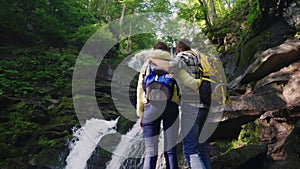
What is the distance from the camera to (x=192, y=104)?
8.57 feet

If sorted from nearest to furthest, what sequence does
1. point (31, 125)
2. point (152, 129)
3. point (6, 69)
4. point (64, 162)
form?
point (152, 129), point (64, 162), point (31, 125), point (6, 69)

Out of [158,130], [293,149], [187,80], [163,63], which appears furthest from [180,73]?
[293,149]

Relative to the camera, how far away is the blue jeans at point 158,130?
7.98 ft

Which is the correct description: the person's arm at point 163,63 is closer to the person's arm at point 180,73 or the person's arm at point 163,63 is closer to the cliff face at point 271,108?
the person's arm at point 180,73

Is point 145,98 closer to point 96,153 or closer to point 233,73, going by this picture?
point 96,153

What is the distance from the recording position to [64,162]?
640cm

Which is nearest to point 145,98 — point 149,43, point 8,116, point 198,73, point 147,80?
point 147,80

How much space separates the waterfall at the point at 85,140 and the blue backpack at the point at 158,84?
4569mm

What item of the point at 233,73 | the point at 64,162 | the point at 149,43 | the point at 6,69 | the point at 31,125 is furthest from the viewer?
the point at 149,43

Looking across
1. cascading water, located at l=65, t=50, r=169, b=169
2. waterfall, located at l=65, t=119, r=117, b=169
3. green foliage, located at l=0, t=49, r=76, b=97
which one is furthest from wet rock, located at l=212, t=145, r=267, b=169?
green foliage, located at l=0, t=49, r=76, b=97

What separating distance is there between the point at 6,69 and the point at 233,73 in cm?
992

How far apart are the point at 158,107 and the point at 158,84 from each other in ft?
0.79

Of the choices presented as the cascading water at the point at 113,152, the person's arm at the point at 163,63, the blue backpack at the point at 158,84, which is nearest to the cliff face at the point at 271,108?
the cascading water at the point at 113,152

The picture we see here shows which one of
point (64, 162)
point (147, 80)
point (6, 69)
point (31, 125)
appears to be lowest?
point (64, 162)
